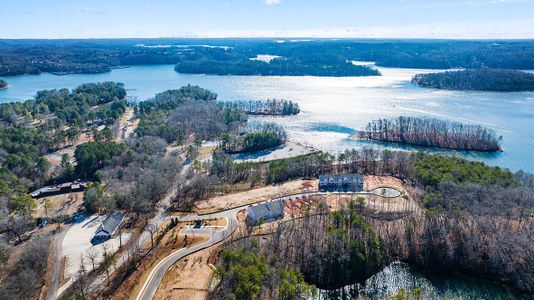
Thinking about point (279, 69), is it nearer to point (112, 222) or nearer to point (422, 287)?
point (112, 222)

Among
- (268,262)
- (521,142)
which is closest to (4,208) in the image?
(268,262)

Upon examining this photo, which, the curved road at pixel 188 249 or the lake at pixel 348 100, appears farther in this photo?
the lake at pixel 348 100

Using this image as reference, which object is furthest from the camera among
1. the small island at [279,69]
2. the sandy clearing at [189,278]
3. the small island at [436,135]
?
the small island at [279,69]

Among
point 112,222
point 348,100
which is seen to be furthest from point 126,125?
point 348,100

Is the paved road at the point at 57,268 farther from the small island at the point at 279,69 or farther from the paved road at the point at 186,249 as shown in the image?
the small island at the point at 279,69

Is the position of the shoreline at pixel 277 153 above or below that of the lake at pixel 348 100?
below

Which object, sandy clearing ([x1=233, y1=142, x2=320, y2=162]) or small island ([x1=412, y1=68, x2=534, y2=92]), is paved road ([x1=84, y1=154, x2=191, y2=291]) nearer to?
sandy clearing ([x1=233, y1=142, x2=320, y2=162])

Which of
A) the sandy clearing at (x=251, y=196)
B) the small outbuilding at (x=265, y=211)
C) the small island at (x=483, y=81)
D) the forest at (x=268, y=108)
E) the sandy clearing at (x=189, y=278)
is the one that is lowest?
the sandy clearing at (x=189, y=278)

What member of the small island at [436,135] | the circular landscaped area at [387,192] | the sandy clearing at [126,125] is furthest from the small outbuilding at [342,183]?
the sandy clearing at [126,125]
